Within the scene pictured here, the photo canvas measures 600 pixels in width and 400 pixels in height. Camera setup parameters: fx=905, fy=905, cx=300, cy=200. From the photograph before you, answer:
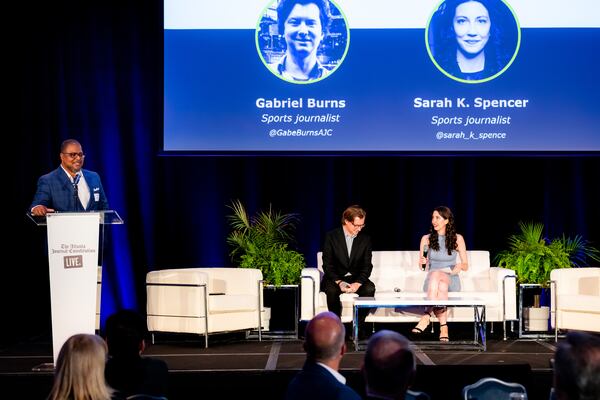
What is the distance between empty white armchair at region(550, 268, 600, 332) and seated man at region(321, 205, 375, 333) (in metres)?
1.42

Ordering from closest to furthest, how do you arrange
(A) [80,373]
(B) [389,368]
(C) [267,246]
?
(B) [389,368] < (A) [80,373] < (C) [267,246]

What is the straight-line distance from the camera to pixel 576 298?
6848 millimetres

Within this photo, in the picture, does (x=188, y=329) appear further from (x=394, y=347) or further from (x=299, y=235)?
(x=394, y=347)

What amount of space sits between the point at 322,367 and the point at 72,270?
2.45 metres

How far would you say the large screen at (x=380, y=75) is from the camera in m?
7.54

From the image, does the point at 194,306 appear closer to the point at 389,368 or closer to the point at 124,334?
the point at 124,334

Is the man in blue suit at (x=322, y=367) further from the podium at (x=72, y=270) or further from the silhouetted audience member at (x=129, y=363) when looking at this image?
the podium at (x=72, y=270)

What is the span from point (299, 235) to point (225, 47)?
186 cm

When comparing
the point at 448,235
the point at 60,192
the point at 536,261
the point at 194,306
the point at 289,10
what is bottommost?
the point at 194,306

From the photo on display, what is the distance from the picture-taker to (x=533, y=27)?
757cm

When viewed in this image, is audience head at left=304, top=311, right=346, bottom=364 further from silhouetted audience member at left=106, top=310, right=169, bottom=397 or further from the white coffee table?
the white coffee table

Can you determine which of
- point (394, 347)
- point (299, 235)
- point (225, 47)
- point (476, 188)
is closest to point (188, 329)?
point (299, 235)

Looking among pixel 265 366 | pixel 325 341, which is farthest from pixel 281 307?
pixel 325 341

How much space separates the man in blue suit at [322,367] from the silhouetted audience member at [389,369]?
0.50 ft
